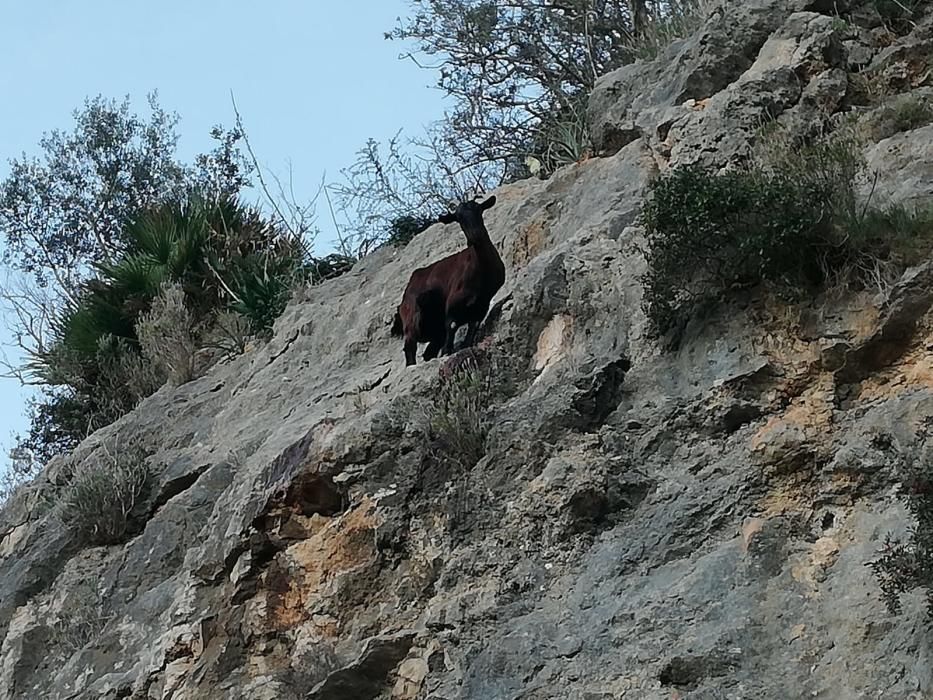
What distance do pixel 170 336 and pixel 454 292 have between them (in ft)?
18.3

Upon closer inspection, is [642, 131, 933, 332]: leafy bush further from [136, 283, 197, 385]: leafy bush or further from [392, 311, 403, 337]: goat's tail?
[136, 283, 197, 385]: leafy bush

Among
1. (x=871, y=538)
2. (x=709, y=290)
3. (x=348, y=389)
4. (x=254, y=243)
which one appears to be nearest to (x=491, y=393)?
(x=709, y=290)

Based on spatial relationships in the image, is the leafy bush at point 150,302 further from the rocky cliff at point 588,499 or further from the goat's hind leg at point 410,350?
the goat's hind leg at point 410,350

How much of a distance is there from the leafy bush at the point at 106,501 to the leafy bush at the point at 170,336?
9.13 feet

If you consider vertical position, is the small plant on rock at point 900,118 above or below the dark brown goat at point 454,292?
below

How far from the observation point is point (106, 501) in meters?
10.9

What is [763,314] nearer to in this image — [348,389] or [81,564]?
[348,389]

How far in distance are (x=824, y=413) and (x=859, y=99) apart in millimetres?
3694

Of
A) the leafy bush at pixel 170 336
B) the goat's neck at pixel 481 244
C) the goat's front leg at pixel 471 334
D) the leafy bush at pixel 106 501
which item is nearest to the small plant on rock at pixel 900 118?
the goat's neck at pixel 481 244

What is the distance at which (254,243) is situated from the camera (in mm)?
16297

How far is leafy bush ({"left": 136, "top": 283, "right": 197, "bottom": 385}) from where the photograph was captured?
13906mm

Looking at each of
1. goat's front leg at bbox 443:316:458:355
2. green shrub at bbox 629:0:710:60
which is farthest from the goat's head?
green shrub at bbox 629:0:710:60

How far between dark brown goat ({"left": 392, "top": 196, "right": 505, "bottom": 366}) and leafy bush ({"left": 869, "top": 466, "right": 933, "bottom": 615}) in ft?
13.2

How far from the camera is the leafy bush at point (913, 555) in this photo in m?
5.67
